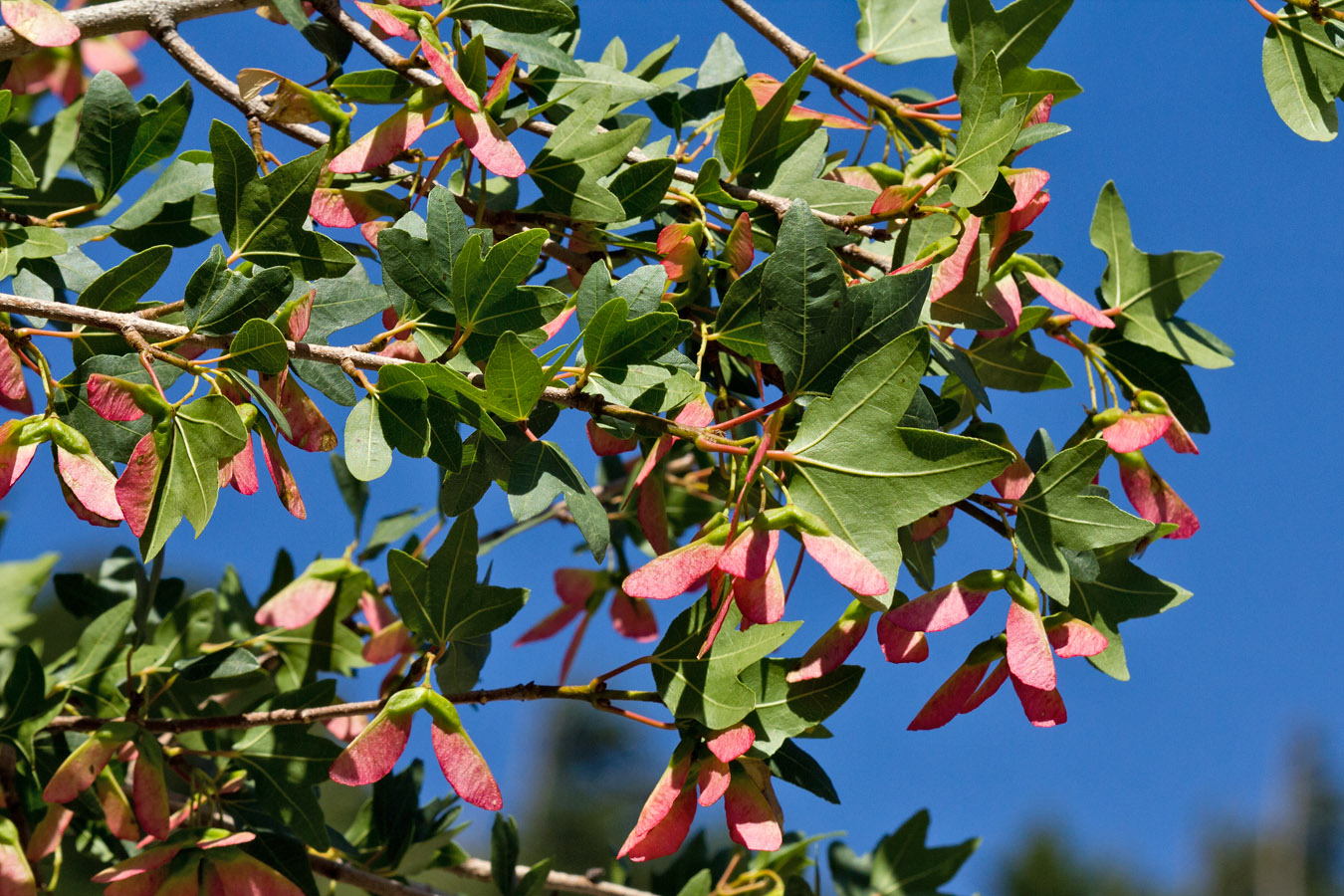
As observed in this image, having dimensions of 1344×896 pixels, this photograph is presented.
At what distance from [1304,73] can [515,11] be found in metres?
0.77

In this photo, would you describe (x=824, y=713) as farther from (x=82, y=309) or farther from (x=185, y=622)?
(x=185, y=622)

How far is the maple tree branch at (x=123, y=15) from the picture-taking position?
1.02 metres

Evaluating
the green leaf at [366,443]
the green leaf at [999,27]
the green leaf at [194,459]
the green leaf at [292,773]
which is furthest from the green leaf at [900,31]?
the green leaf at [292,773]

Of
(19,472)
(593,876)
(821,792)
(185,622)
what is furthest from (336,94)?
(593,876)

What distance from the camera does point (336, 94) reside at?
1.07 m

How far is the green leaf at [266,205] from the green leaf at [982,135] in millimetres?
502

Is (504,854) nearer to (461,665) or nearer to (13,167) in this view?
(461,665)

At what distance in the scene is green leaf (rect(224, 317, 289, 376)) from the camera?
29.4 inches

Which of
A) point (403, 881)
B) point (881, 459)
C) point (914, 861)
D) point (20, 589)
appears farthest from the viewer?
point (20, 589)

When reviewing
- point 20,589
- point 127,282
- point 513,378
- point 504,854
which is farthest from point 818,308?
point 20,589

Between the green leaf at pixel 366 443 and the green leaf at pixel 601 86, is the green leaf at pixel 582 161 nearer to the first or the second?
the green leaf at pixel 601 86

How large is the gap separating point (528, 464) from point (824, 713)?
312 mm

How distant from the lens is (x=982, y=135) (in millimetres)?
844

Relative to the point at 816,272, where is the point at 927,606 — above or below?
below
